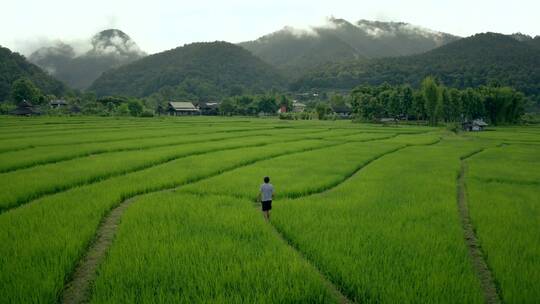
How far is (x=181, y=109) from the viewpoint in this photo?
348 feet

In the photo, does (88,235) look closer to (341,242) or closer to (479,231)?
(341,242)

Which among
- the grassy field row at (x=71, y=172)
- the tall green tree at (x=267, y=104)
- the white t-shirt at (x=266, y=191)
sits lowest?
the grassy field row at (x=71, y=172)

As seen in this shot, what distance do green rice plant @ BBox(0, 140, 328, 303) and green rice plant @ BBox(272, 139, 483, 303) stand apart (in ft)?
14.0

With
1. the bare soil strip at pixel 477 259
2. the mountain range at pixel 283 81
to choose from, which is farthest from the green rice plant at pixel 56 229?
the mountain range at pixel 283 81

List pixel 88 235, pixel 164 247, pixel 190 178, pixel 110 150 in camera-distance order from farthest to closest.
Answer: pixel 110 150 → pixel 190 178 → pixel 88 235 → pixel 164 247

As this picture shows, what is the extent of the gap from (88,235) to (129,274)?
7.78 feet

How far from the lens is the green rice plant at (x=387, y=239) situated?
18.2 feet

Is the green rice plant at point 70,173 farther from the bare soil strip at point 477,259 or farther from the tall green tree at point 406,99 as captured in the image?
the tall green tree at point 406,99

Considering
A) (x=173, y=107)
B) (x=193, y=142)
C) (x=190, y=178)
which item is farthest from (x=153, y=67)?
(x=190, y=178)

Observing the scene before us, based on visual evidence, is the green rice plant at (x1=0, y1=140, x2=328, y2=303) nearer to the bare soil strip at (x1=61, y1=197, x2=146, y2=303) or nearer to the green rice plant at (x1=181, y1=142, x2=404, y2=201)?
the bare soil strip at (x1=61, y1=197, x2=146, y2=303)

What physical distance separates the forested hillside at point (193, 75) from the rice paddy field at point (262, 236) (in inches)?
5356

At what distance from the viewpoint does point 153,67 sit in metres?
177

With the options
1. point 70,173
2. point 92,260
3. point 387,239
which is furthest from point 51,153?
point 387,239

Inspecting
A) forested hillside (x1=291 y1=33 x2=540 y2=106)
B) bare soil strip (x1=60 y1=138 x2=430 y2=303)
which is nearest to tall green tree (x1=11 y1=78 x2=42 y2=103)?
bare soil strip (x1=60 y1=138 x2=430 y2=303)
